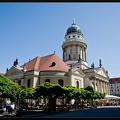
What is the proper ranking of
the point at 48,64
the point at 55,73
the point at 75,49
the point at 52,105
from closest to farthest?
the point at 52,105 < the point at 55,73 < the point at 48,64 < the point at 75,49

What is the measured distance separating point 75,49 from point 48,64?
68.4ft

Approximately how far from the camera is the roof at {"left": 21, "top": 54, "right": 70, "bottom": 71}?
4191cm

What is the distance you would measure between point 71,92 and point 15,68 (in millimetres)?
21486

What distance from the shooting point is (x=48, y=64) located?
43062 millimetres

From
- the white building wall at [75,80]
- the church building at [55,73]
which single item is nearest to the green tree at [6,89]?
the church building at [55,73]

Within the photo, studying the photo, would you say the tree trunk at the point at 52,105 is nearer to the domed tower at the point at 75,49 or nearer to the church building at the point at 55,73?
the church building at the point at 55,73

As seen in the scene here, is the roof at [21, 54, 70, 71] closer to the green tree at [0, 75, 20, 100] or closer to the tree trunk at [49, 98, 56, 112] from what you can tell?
the tree trunk at [49, 98, 56, 112]

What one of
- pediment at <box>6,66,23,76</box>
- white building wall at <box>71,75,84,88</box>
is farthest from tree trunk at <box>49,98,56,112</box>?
pediment at <box>6,66,23,76</box>

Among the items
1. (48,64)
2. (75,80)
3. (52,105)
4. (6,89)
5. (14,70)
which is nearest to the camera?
(6,89)

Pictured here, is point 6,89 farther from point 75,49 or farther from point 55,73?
point 75,49

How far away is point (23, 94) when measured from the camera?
25.8 m

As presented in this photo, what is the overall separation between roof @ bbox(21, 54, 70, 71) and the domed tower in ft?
47.4

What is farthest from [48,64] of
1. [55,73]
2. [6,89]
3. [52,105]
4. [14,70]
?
[6,89]

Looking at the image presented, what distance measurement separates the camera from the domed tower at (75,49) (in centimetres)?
6074
